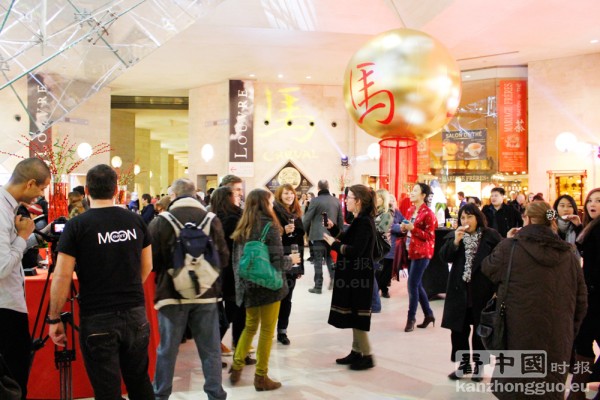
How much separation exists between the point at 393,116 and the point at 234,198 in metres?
1.62

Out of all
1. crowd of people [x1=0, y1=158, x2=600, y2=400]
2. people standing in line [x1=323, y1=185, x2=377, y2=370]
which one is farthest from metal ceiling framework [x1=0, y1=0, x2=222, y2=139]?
people standing in line [x1=323, y1=185, x2=377, y2=370]

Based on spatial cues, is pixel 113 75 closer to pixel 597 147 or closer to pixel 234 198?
pixel 234 198

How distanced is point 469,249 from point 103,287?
8.35ft

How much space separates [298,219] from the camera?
5.12m

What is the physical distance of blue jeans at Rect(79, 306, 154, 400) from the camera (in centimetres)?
219

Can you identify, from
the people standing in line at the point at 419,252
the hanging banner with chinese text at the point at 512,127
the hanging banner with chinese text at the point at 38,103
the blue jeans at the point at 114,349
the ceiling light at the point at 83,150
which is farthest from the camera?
the ceiling light at the point at 83,150

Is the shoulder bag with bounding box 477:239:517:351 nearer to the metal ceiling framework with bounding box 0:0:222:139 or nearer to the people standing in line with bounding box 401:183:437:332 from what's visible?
the people standing in line with bounding box 401:183:437:332

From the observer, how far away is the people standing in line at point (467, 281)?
3416mm

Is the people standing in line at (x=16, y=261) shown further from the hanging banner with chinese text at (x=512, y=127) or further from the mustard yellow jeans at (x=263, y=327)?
the hanging banner with chinese text at (x=512, y=127)

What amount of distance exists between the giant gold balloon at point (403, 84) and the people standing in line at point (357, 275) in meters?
0.93

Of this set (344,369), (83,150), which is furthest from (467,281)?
(83,150)

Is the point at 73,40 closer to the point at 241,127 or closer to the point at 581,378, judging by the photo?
the point at 581,378

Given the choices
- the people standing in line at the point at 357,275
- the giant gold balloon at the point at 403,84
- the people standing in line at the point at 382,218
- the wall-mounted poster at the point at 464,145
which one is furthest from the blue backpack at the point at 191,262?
the wall-mounted poster at the point at 464,145

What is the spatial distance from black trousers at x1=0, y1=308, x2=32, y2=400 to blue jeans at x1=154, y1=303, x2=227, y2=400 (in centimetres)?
68
